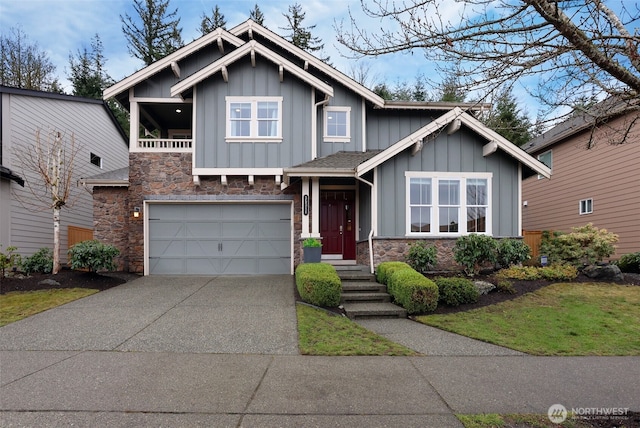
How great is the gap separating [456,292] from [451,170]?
3888 millimetres

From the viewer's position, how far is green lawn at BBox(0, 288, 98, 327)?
700 cm

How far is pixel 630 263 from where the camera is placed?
Answer: 10727 mm

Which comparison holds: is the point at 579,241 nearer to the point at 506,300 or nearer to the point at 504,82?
A: the point at 506,300

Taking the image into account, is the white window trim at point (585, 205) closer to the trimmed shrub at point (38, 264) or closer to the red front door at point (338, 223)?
the red front door at point (338, 223)

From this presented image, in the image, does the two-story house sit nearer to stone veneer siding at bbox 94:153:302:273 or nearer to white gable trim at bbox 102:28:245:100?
stone veneer siding at bbox 94:153:302:273

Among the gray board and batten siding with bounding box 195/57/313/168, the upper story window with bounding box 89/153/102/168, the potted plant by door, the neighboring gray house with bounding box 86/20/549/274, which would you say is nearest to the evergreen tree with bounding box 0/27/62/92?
the upper story window with bounding box 89/153/102/168

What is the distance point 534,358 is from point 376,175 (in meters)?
5.96

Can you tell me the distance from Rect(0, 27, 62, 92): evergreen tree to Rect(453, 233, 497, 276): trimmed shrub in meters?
25.1

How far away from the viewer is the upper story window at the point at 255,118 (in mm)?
11414

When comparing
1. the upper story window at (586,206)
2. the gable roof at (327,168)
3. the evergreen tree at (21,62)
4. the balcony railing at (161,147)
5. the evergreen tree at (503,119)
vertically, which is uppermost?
the evergreen tree at (21,62)

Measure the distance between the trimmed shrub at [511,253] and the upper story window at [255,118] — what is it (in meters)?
7.22

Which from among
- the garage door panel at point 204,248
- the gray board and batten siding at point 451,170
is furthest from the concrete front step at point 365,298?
the garage door panel at point 204,248

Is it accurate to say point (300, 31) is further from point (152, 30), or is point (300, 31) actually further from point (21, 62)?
point (21, 62)

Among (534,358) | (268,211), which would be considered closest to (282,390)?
(534,358)
